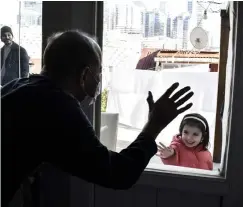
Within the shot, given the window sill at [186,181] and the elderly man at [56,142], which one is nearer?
the elderly man at [56,142]

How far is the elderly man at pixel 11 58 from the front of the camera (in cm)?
140

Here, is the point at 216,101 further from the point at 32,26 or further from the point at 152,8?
the point at 32,26

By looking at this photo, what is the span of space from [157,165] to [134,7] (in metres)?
0.59

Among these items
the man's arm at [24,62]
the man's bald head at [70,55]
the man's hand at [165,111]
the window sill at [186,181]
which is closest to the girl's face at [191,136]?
the window sill at [186,181]

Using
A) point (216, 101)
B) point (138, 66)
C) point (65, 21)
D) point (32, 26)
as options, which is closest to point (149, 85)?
point (138, 66)

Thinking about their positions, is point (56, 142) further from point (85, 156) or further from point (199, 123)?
point (199, 123)

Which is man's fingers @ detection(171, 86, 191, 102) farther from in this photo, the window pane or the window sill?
the window pane

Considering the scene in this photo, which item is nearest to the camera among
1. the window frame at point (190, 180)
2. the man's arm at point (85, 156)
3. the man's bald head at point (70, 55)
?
the man's arm at point (85, 156)

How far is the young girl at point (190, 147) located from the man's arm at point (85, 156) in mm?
514

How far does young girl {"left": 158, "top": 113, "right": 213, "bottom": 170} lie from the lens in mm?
1423

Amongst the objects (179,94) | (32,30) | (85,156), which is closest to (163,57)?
(179,94)

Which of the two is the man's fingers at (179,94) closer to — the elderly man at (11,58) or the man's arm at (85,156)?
the man's arm at (85,156)

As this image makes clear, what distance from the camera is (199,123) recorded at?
4.64ft

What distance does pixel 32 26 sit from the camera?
1.42 meters
